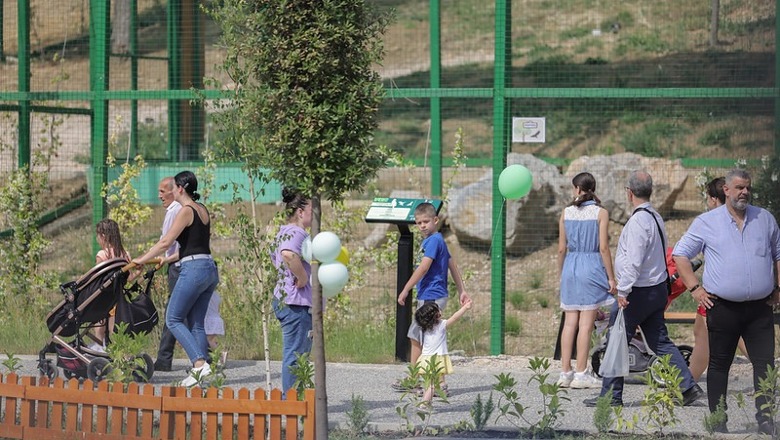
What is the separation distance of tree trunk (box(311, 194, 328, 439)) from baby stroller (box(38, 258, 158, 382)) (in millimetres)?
2819

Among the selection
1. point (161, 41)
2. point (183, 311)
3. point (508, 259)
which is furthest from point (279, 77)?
point (161, 41)

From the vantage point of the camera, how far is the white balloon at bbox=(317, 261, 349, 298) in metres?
6.48

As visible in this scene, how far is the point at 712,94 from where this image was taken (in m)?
10.5

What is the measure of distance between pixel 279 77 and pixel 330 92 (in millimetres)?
305

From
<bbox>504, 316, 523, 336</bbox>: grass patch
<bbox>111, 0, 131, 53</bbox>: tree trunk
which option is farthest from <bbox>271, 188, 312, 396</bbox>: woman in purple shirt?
<bbox>111, 0, 131, 53</bbox>: tree trunk

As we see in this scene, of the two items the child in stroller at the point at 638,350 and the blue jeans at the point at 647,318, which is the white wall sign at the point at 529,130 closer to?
the child in stroller at the point at 638,350

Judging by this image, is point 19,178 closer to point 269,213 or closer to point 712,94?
point 269,213

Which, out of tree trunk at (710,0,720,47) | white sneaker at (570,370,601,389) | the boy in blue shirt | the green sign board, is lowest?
white sneaker at (570,370,601,389)

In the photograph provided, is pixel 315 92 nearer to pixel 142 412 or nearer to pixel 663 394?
pixel 142 412

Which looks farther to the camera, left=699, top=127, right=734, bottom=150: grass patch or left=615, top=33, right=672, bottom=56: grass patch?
left=615, top=33, right=672, bottom=56: grass patch

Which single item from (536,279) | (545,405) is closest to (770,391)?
(545,405)

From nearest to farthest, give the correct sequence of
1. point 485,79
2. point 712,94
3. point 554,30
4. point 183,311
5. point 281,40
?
point 281,40 → point 183,311 → point 712,94 → point 485,79 → point 554,30

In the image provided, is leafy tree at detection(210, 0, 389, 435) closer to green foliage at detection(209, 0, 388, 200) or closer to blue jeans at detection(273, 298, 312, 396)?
green foliage at detection(209, 0, 388, 200)

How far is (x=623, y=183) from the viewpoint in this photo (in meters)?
15.8
